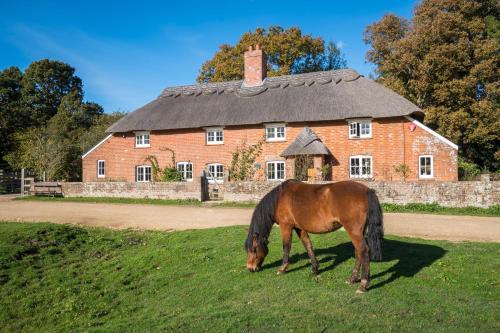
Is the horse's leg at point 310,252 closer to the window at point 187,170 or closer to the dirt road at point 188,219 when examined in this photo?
the dirt road at point 188,219

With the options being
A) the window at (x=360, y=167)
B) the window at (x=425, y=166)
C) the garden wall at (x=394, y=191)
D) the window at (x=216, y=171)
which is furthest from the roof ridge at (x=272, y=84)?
the garden wall at (x=394, y=191)

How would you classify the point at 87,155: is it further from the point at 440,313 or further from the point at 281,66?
the point at 440,313

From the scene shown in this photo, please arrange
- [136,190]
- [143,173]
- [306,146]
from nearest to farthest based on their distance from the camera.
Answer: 1. [136,190]
2. [306,146]
3. [143,173]

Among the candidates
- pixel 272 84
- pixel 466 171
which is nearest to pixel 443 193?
pixel 466 171

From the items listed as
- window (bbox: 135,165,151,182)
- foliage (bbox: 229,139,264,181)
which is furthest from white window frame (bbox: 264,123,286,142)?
window (bbox: 135,165,151,182)

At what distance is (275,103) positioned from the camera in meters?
27.8

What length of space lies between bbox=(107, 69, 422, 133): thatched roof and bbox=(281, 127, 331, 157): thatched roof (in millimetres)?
993

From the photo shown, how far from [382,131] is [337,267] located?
18.9m

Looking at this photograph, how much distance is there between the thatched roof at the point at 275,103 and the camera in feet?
82.8

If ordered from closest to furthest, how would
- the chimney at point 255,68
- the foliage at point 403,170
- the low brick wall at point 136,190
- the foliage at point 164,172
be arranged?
the low brick wall at point 136,190 < the foliage at point 403,170 < the foliage at point 164,172 < the chimney at point 255,68

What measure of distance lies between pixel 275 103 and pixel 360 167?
7.30 meters

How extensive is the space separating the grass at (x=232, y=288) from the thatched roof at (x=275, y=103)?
16.1 m

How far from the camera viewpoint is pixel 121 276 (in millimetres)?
8328

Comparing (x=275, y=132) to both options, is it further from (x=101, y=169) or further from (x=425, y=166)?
(x=101, y=169)
